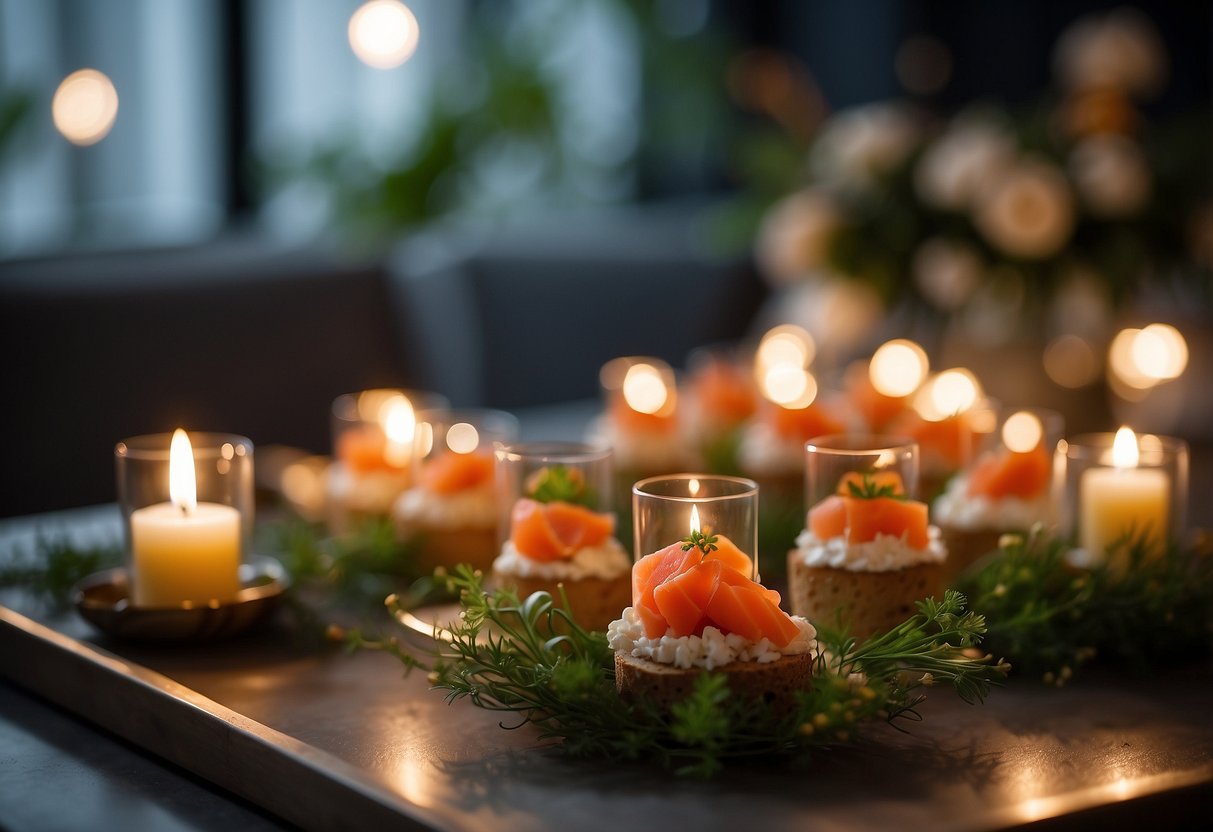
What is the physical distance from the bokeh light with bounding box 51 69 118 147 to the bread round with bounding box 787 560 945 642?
103 inches

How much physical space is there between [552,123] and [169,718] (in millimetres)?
3863

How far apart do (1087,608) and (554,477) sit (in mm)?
567

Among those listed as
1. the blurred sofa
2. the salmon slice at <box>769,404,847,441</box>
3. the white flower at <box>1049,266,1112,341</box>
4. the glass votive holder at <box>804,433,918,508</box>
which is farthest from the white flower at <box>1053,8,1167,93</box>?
the glass votive holder at <box>804,433,918,508</box>

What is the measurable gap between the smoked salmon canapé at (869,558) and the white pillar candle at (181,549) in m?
0.65

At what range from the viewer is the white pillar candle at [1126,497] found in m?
1.57

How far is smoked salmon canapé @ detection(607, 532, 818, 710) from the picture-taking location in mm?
1129

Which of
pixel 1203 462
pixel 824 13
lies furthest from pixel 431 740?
pixel 824 13

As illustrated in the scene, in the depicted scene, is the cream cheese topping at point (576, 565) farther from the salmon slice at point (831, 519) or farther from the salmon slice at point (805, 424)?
the salmon slice at point (805, 424)

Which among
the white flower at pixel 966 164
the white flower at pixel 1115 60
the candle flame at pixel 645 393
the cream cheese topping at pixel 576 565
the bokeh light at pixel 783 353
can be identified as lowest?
the cream cheese topping at pixel 576 565

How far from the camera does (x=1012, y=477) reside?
1655mm

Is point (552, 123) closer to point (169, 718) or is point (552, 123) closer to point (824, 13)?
point (824, 13)

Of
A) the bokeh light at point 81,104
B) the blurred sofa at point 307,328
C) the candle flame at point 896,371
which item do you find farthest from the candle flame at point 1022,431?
the bokeh light at point 81,104

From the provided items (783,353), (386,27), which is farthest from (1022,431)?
(386,27)

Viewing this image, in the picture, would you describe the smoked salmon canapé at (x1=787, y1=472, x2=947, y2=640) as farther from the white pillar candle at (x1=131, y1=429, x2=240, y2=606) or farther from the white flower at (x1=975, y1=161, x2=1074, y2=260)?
the white flower at (x1=975, y1=161, x2=1074, y2=260)
